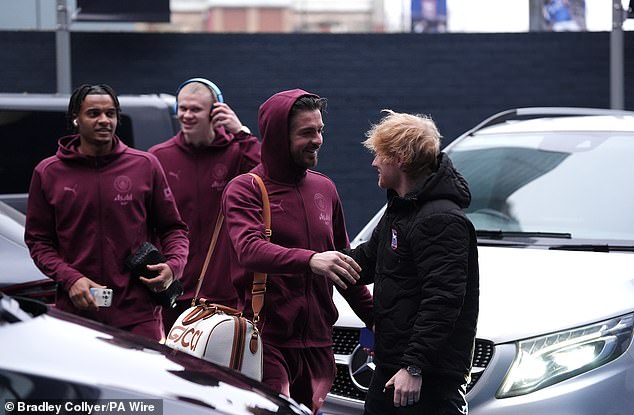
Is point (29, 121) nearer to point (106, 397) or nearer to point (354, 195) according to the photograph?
point (354, 195)

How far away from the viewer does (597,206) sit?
221 inches

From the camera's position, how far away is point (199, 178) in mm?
5652

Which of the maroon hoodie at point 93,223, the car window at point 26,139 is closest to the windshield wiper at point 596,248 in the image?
the maroon hoodie at point 93,223

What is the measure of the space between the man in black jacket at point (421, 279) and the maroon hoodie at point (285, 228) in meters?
0.35

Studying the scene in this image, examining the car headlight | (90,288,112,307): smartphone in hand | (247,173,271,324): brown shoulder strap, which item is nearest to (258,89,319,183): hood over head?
(247,173,271,324): brown shoulder strap

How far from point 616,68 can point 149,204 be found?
752 centimetres

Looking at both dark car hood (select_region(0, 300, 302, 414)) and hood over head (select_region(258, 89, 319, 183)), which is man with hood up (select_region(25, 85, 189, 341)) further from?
dark car hood (select_region(0, 300, 302, 414))

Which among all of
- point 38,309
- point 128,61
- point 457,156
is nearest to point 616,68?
point 128,61

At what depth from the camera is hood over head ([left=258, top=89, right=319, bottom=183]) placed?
14.3 feet

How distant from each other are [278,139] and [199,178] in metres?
1.35

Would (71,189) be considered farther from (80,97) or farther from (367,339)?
(367,339)

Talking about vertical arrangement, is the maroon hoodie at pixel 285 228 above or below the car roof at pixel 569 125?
below

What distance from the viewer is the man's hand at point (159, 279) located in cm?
477

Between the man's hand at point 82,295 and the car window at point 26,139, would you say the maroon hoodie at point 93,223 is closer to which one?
the man's hand at point 82,295
